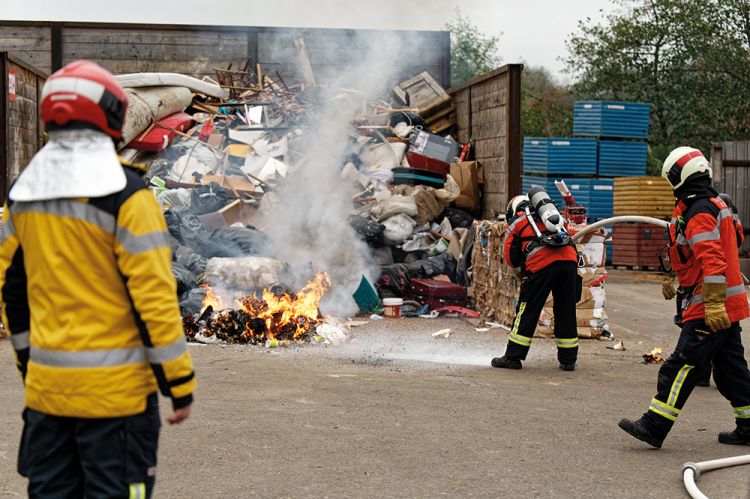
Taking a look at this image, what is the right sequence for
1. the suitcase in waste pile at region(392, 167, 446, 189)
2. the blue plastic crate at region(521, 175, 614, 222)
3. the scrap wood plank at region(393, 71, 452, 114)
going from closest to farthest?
1. the suitcase in waste pile at region(392, 167, 446, 189)
2. the scrap wood plank at region(393, 71, 452, 114)
3. the blue plastic crate at region(521, 175, 614, 222)

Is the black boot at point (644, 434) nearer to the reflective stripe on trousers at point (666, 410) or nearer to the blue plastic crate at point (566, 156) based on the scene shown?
the reflective stripe on trousers at point (666, 410)

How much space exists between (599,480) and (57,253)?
3253mm

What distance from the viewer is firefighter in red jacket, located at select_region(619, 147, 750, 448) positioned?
571 cm

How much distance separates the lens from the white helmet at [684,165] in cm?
590

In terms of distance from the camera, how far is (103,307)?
3.09m

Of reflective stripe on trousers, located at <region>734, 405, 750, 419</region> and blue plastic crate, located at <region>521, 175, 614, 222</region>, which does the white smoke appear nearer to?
blue plastic crate, located at <region>521, 175, 614, 222</region>

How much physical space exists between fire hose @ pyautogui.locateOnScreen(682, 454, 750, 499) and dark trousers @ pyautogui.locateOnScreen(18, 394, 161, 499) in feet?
9.42

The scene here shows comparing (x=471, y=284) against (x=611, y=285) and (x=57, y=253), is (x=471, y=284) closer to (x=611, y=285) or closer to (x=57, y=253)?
(x=611, y=285)

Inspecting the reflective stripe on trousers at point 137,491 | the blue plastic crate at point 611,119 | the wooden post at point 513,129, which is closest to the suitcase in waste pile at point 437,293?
the wooden post at point 513,129

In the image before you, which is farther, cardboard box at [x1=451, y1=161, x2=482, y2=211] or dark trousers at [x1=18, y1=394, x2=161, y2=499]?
cardboard box at [x1=451, y1=161, x2=482, y2=211]

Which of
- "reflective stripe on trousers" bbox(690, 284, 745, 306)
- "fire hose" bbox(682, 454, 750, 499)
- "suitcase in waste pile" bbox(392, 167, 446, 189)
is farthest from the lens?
"suitcase in waste pile" bbox(392, 167, 446, 189)

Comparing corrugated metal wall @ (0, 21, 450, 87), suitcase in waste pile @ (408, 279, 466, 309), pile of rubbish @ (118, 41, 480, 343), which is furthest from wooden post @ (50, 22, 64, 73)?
suitcase in waste pile @ (408, 279, 466, 309)

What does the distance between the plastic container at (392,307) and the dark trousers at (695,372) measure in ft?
20.6

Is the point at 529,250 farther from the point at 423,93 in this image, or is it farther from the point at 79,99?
the point at 423,93
